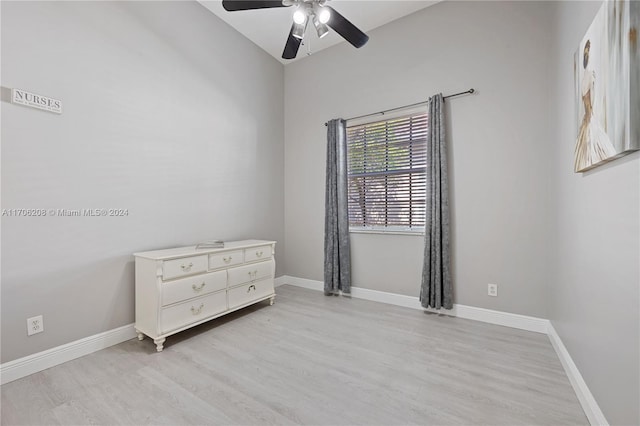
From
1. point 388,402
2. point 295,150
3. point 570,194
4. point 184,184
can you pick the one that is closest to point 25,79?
point 184,184

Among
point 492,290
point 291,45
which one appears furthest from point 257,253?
point 492,290

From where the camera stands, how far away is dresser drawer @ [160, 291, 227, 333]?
2.19 metres

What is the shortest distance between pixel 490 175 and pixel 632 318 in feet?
6.12

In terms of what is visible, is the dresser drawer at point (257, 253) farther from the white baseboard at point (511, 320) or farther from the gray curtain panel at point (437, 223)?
the gray curtain panel at point (437, 223)

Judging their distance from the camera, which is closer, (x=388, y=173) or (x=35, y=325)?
(x=35, y=325)

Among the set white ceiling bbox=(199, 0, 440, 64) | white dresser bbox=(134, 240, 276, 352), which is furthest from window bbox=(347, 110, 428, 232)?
white dresser bbox=(134, 240, 276, 352)

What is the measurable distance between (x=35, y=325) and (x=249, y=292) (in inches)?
62.6

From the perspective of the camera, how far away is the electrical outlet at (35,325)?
1.84 metres

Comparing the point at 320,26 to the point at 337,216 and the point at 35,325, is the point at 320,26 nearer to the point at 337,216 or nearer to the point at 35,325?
the point at 337,216

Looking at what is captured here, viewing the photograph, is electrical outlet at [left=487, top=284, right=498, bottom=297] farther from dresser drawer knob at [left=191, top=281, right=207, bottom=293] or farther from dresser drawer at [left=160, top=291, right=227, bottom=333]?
dresser drawer knob at [left=191, top=281, right=207, bottom=293]

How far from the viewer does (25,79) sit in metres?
1.83

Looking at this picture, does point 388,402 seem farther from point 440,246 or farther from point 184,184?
point 184,184

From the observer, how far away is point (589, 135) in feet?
4.77

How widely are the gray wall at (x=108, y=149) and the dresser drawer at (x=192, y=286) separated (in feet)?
1.59
